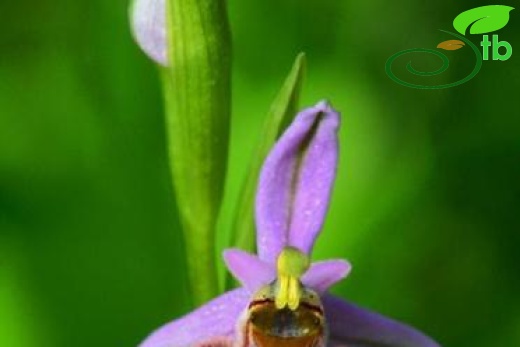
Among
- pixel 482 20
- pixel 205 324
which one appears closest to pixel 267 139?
pixel 205 324

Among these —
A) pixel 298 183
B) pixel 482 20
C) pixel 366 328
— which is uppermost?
pixel 482 20

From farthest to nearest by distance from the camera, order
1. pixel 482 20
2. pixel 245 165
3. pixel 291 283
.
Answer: pixel 245 165 < pixel 482 20 < pixel 291 283

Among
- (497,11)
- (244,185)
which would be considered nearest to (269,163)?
(244,185)

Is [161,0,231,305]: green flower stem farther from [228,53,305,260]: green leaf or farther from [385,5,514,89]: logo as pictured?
[385,5,514,89]: logo

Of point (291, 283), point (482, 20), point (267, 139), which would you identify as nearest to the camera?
point (291, 283)

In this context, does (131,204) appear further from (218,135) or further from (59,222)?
(218,135)

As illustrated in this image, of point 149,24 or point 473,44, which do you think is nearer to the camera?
point 149,24

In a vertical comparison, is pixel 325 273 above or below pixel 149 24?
below

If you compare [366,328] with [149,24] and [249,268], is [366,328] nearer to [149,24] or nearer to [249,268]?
[249,268]
